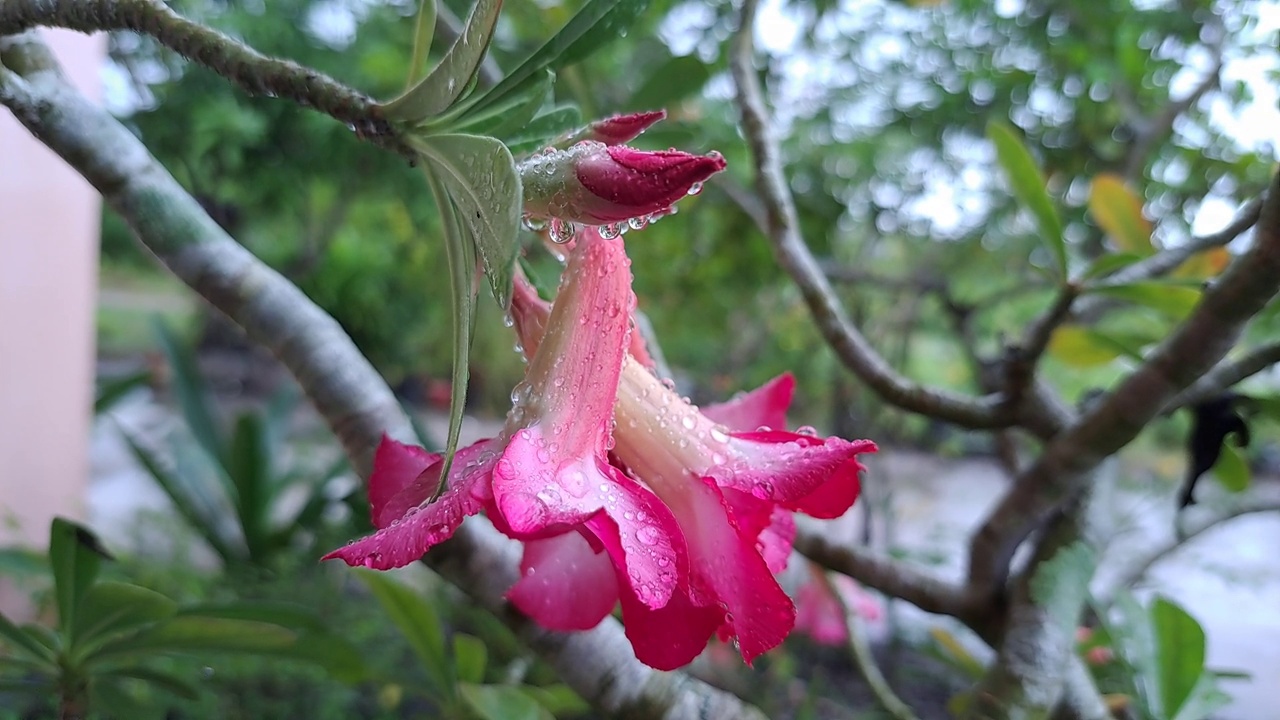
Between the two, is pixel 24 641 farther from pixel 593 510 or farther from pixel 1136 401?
pixel 1136 401

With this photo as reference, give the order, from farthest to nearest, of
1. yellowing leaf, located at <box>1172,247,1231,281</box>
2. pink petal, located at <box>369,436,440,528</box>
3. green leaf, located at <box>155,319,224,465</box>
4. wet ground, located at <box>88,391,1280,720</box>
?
1. green leaf, located at <box>155,319,224,465</box>
2. wet ground, located at <box>88,391,1280,720</box>
3. yellowing leaf, located at <box>1172,247,1231,281</box>
4. pink petal, located at <box>369,436,440,528</box>

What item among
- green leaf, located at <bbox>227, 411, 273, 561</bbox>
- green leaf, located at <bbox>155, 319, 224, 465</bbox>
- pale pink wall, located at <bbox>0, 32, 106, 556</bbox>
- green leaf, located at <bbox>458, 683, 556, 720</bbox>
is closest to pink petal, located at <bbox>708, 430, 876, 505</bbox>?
green leaf, located at <bbox>458, 683, 556, 720</bbox>

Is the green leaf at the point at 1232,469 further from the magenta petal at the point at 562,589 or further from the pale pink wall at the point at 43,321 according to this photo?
the pale pink wall at the point at 43,321

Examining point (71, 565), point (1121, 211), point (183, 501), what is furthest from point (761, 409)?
point (183, 501)

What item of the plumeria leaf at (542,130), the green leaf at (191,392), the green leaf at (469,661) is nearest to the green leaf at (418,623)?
the green leaf at (469,661)

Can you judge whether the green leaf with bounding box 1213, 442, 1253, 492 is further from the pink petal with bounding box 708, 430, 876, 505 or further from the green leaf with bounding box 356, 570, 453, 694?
the green leaf with bounding box 356, 570, 453, 694
